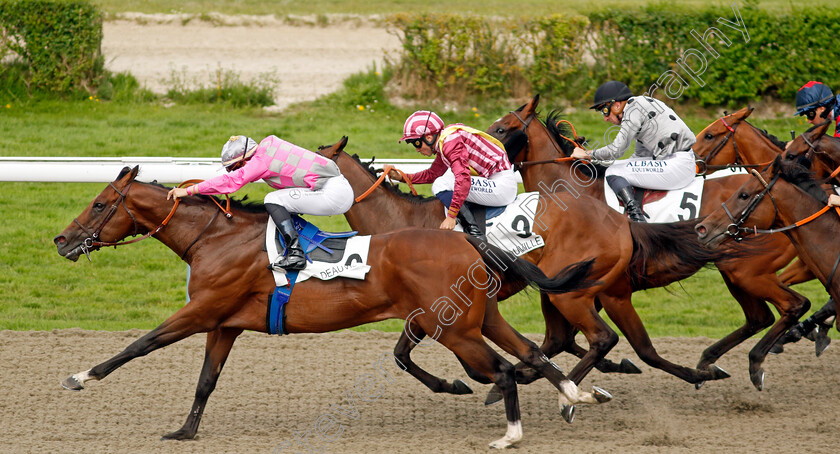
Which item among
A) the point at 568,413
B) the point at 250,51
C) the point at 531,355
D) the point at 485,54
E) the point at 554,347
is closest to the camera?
the point at 531,355

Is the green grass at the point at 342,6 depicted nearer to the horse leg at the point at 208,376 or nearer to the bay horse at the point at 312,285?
the bay horse at the point at 312,285

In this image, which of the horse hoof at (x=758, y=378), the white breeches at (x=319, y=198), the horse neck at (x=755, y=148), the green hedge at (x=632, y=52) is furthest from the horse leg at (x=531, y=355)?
the green hedge at (x=632, y=52)

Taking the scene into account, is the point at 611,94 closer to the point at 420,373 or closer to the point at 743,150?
the point at 743,150

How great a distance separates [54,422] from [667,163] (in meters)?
4.09

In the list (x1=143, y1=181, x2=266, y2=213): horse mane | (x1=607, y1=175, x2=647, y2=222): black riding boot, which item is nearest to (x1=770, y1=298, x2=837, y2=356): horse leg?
(x1=607, y1=175, x2=647, y2=222): black riding boot

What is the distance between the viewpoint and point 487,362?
5062mm

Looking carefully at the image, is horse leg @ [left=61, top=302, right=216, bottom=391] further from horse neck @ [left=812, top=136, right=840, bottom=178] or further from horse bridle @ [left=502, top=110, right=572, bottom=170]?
horse neck @ [left=812, top=136, right=840, bottom=178]

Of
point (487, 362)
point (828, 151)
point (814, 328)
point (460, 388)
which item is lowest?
point (460, 388)

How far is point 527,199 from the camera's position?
5914mm

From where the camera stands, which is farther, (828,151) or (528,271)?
(828,151)

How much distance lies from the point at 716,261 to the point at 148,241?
5941 millimetres

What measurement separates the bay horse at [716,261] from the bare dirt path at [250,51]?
21.3 feet

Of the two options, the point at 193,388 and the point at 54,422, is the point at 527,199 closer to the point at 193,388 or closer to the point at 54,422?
the point at 193,388

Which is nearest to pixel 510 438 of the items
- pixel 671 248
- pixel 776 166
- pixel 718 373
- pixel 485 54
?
pixel 671 248
